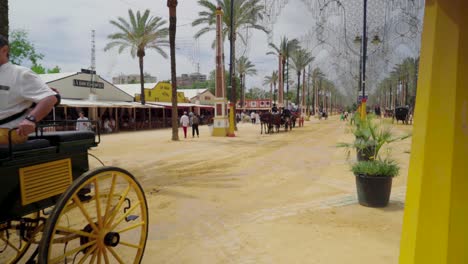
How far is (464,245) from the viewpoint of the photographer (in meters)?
2.27

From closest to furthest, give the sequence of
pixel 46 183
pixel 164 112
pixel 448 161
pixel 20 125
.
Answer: pixel 448 161
pixel 20 125
pixel 46 183
pixel 164 112

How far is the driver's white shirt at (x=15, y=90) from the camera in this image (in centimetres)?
262

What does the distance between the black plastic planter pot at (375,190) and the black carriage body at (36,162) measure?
4.31 meters

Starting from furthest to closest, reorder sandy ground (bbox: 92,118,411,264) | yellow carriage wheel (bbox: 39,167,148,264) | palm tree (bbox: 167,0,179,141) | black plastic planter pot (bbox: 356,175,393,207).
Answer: palm tree (bbox: 167,0,179,141)
black plastic planter pot (bbox: 356,175,393,207)
sandy ground (bbox: 92,118,411,264)
yellow carriage wheel (bbox: 39,167,148,264)

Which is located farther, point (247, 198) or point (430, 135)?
point (247, 198)

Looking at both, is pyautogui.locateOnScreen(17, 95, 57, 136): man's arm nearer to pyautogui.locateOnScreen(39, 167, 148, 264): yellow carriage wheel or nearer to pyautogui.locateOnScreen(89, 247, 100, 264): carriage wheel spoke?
pyautogui.locateOnScreen(39, 167, 148, 264): yellow carriage wheel

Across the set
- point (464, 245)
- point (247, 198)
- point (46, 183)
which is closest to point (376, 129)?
point (247, 198)

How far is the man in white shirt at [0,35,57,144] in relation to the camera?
2607mm

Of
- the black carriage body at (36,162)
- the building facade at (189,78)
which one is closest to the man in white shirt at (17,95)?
the black carriage body at (36,162)

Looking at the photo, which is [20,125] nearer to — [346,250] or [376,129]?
[346,250]

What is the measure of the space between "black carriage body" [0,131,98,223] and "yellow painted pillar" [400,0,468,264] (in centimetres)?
268

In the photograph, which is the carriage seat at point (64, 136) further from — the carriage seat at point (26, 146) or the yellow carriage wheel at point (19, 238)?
the yellow carriage wheel at point (19, 238)

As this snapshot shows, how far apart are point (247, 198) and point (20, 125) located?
451 centimetres

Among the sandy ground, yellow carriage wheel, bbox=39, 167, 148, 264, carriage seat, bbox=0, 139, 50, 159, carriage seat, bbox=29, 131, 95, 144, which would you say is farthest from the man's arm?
the sandy ground
